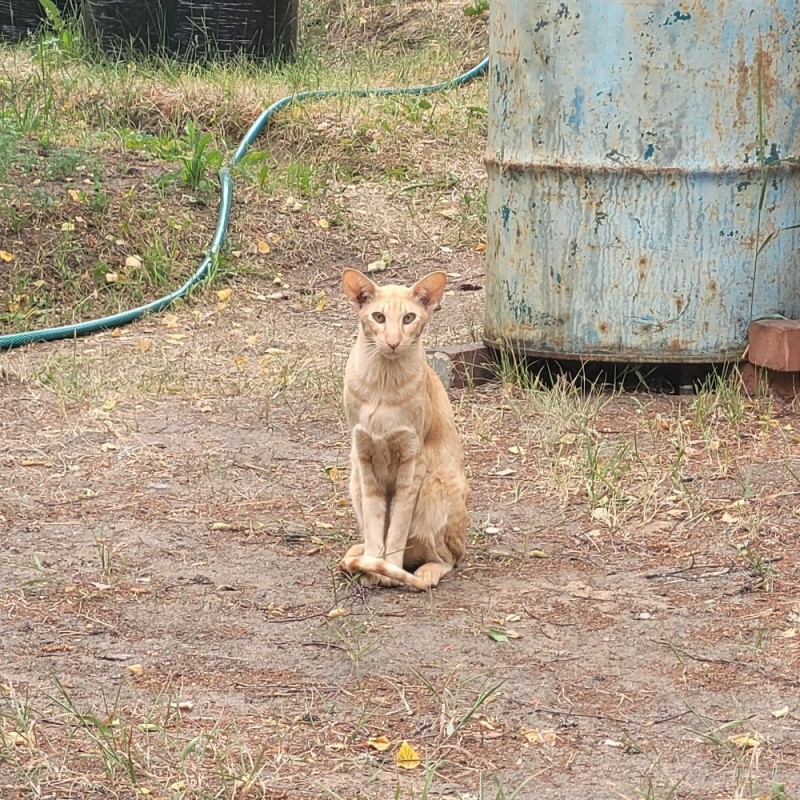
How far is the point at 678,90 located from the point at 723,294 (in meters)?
0.81

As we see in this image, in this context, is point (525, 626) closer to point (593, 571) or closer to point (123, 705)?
point (593, 571)

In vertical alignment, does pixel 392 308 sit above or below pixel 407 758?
above

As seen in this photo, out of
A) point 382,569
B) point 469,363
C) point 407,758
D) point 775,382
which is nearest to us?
point 407,758

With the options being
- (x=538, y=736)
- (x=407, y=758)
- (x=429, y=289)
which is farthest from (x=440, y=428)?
(x=407, y=758)

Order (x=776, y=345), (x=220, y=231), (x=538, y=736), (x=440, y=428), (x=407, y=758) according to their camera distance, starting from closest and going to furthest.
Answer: (x=407, y=758) → (x=538, y=736) → (x=440, y=428) → (x=776, y=345) → (x=220, y=231)

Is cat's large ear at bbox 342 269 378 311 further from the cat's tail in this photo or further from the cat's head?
the cat's tail

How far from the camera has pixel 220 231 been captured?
290 inches

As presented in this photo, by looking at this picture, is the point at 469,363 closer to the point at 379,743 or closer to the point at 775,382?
Result: the point at 775,382

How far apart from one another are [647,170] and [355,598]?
232 centimetres

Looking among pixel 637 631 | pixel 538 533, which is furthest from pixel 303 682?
pixel 538 533

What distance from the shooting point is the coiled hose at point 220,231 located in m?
6.42

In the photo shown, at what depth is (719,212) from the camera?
5.28m

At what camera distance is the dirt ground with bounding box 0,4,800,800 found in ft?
9.14

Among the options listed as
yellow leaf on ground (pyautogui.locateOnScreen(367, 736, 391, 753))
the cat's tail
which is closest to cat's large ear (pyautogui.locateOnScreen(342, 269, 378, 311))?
the cat's tail
